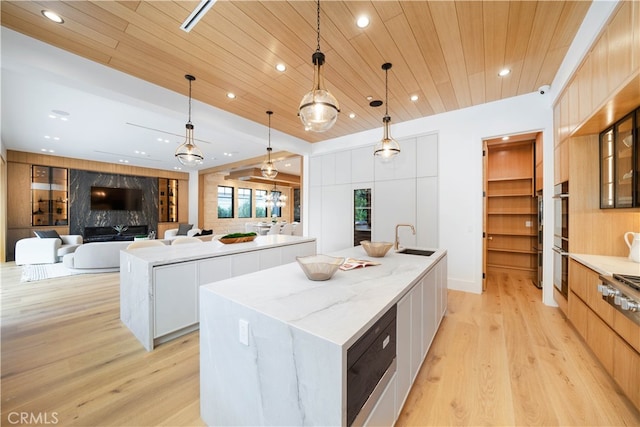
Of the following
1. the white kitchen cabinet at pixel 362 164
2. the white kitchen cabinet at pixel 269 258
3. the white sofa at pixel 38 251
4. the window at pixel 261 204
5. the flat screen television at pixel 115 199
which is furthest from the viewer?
the window at pixel 261 204

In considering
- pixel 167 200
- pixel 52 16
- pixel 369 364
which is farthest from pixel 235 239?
pixel 167 200

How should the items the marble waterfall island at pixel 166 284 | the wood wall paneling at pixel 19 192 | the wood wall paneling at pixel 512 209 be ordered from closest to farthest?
1. the marble waterfall island at pixel 166 284
2. the wood wall paneling at pixel 512 209
3. the wood wall paneling at pixel 19 192

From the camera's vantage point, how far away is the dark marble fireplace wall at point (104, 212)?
313 inches

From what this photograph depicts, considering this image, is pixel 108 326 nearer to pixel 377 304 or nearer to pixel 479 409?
pixel 377 304

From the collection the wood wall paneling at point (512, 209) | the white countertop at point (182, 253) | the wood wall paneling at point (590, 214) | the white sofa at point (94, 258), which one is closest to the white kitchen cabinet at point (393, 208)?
the wood wall paneling at point (512, 209)

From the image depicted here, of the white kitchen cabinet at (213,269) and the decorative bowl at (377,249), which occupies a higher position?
the decorative bowl at (377,249)

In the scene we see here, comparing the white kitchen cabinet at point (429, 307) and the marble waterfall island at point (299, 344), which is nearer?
the marble waterfall island at point (299, 344)

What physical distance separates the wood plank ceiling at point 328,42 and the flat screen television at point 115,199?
7.50 metres

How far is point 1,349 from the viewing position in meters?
2.29

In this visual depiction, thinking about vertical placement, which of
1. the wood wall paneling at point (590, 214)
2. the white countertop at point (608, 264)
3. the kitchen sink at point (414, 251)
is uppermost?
the wood wall paneling at point (590, 214)

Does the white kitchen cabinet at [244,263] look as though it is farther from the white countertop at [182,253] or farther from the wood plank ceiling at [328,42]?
the wood plank ceiling at [328,42]

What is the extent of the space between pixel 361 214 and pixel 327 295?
4072 mm

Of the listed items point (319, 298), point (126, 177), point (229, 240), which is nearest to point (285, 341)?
point (319, 298)

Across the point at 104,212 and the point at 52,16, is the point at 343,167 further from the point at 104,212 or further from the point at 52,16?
the point at 104,212
